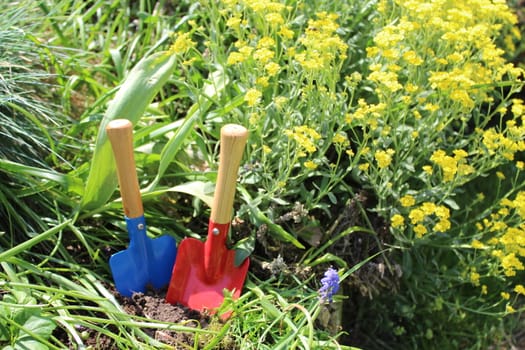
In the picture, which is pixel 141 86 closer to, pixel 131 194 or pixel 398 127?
pixel 131 194

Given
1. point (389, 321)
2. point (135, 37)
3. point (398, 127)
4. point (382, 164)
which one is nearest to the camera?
point (382, 164)

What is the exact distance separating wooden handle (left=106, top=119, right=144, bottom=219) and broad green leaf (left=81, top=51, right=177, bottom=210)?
158mm

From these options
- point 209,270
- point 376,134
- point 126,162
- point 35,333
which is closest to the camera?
point 35,333

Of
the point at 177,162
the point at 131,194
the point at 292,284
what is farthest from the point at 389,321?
the point at 131,194

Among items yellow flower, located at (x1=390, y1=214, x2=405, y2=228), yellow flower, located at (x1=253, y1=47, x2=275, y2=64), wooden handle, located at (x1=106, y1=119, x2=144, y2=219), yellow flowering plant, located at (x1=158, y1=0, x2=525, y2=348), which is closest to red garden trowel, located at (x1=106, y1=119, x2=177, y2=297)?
wooden handle, located at (x1=106, y1=119, x2=144, y2=219)

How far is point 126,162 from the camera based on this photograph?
4.83ft

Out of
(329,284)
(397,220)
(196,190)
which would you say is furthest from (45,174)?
(397,220)

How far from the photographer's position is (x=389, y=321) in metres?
2.20

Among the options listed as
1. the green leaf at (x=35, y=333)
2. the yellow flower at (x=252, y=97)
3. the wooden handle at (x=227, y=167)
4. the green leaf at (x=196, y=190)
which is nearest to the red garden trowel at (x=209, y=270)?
the wooden handle at (x=227, y=167)

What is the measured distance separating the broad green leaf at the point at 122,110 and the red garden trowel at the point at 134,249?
15 cm

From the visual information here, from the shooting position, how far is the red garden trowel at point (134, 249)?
1.47 m

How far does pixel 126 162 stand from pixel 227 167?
0.23m

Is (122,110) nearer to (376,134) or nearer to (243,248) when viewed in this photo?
(243,248)

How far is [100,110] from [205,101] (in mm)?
335
